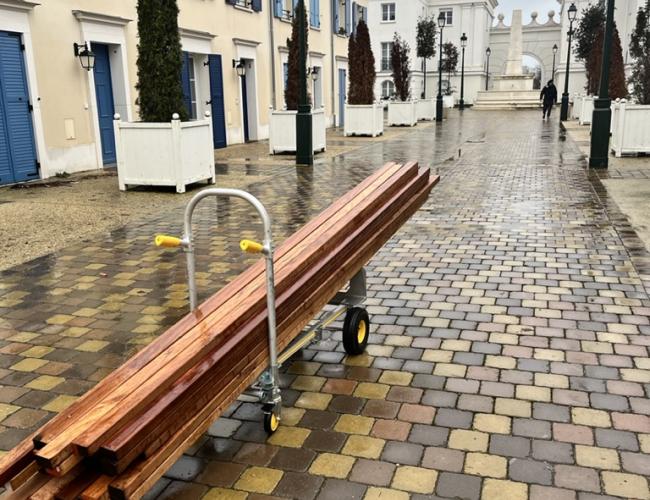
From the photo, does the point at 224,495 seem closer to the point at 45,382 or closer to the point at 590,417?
the point at 45,382

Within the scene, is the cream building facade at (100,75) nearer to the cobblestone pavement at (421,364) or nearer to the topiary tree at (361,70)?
the topiary tree at (361,70)

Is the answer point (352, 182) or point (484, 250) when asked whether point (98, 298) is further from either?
point (352, 182)

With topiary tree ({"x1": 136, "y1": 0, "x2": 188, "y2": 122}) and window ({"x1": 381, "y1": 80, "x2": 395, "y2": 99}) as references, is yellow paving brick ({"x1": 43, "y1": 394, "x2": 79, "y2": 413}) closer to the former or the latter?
topiary tree ({"x1": 136, "y1": 0, "x2": 188, "y2": 122})

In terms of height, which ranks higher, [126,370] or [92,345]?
[126,370]

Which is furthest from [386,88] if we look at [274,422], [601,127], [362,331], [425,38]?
[274,422]

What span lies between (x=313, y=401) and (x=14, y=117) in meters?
10.0

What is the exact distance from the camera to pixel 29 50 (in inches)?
462

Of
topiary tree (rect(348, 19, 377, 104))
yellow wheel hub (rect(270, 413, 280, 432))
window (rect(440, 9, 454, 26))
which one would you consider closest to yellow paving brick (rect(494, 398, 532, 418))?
yellow wheel hub (rect(270, 413, 280, 432))

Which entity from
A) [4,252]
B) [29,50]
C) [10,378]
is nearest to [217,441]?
[10,378]

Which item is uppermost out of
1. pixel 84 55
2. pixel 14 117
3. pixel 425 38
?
pixel 425 38

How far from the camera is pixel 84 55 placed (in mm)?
12820

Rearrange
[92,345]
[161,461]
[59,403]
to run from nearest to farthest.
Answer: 1. [161,461]
2. [59,403]
3. [92,345]

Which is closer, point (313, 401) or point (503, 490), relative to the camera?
point (503, 490)

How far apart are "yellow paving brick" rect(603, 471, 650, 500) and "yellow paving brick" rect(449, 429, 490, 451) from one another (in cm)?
53
